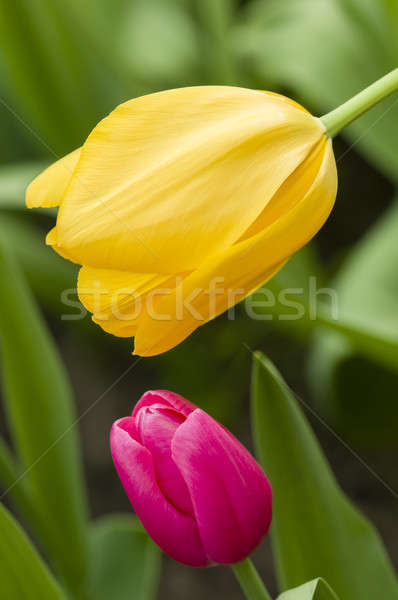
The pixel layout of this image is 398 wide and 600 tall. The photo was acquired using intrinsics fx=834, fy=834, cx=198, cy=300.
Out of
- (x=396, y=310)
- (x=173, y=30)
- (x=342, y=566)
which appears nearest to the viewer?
(x=342, y=566)

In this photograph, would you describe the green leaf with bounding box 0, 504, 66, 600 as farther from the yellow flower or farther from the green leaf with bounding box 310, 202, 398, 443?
the green leaf with bounding box 310, 202, 398, 443

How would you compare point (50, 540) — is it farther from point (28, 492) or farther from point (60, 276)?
point (60, 276)

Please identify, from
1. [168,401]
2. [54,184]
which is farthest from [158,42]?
[168,401]

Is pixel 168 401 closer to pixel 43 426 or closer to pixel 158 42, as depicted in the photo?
pixel 43 426

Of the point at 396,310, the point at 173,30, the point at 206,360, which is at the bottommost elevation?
the point at 206,360

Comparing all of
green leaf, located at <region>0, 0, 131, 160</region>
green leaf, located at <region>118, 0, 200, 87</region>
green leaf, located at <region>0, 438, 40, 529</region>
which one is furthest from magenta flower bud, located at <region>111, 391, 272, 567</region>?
green leaf, located at <region>118, 0, 200, 87</region>

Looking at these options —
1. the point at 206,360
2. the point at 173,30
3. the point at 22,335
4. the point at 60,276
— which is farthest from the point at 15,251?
the point at 22,335
